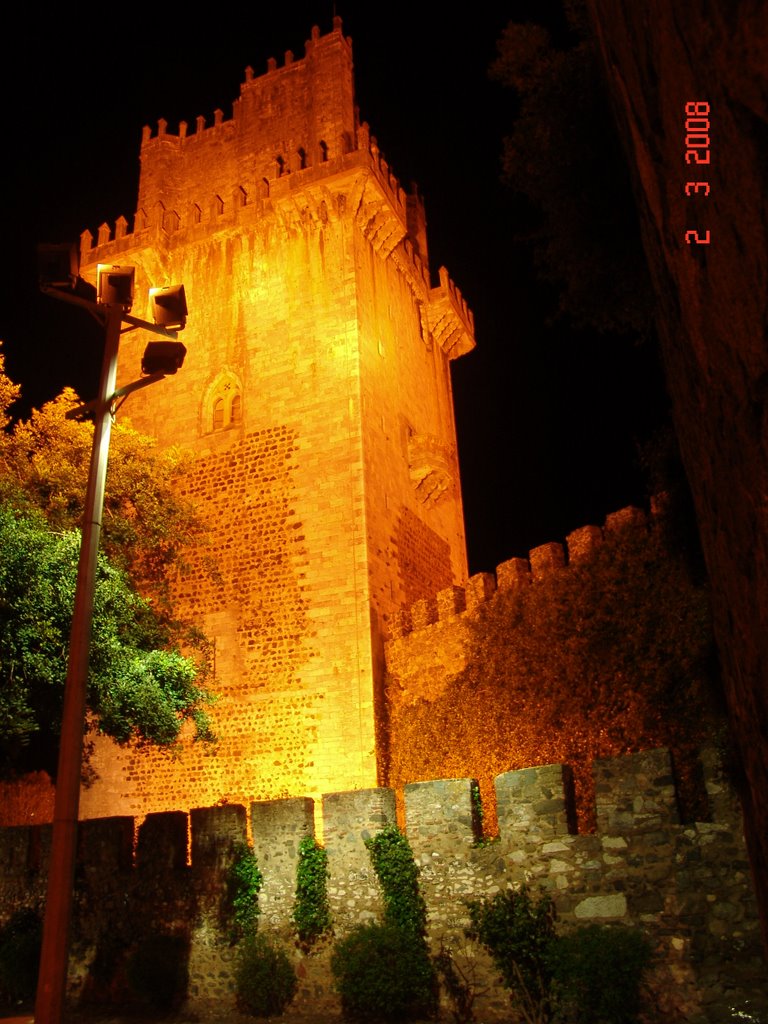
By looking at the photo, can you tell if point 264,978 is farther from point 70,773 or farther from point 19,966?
point 70,773

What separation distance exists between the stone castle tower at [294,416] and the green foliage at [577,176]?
341 inches

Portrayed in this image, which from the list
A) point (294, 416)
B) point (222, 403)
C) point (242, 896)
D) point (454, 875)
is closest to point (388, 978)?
point (454, 875)

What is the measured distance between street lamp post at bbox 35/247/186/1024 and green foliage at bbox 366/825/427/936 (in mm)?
2765

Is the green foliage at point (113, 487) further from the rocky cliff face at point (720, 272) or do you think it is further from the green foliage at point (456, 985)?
the rocky cliff face at point (720, 272)

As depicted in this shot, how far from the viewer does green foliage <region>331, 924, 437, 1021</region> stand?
301 inches

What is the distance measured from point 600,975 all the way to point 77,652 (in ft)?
15.0

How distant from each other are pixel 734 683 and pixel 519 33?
691 cm

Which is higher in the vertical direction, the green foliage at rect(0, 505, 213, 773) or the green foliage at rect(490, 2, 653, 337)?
the green foliage at rect(490, 2, 653, 337)

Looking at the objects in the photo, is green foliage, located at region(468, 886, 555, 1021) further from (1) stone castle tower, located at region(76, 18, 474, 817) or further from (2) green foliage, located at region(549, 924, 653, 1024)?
(1) stone castle tower, located at region(76, 18, 474, 817)

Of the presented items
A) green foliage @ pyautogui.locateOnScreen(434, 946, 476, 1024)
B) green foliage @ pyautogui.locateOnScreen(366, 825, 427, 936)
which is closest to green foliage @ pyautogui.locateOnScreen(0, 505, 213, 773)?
green foliage @ pyautogui.locateOnScreen(366, 825, 427, 936)

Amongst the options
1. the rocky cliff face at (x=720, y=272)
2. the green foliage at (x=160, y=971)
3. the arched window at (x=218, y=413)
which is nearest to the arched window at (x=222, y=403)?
the arched window at (x=218, y=413)

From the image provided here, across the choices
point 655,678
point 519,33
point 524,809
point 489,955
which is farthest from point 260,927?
point 519,33

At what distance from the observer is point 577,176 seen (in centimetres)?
798

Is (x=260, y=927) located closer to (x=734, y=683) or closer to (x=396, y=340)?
(x=734, y=683)
